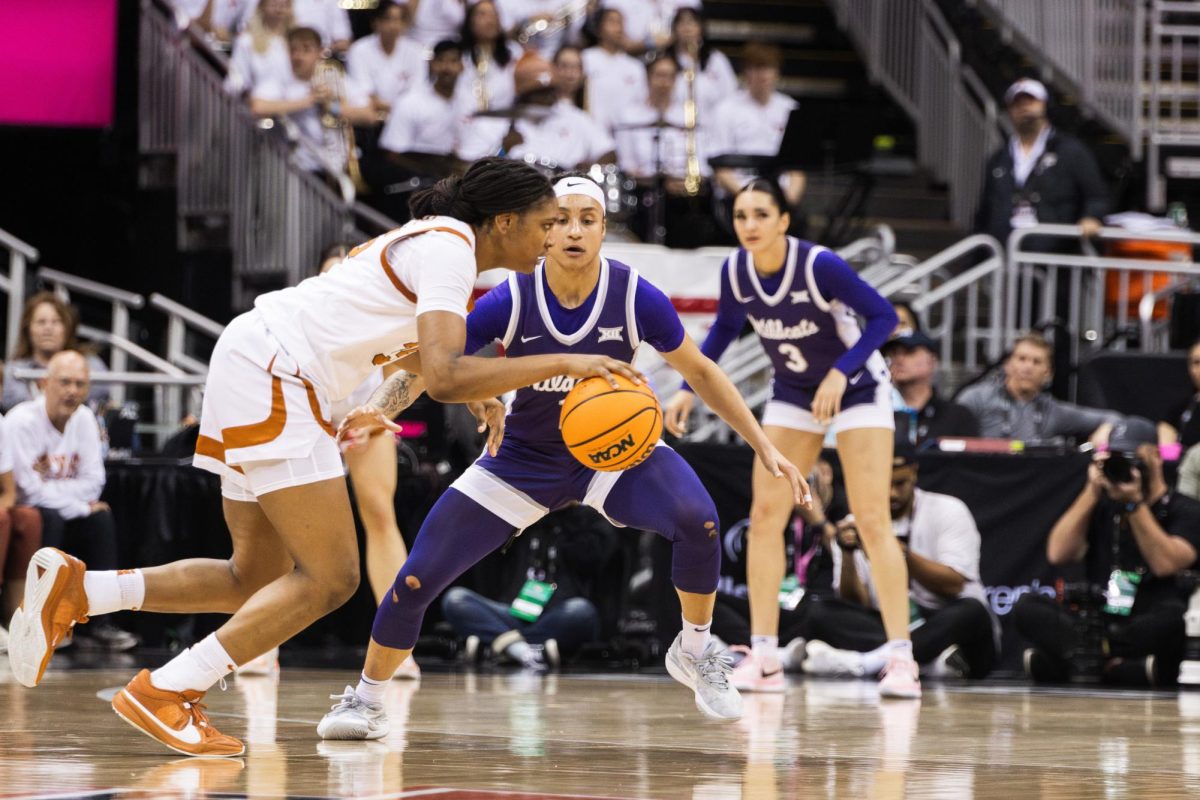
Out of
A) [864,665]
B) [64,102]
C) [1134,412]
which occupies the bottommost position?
[864,665]

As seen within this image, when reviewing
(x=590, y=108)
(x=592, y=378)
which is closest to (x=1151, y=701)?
(x=592, y=378)

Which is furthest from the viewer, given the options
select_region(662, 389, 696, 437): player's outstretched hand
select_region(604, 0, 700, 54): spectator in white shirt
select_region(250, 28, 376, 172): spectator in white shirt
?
select_region(604, 0, 700, 54): spectator in white shirt

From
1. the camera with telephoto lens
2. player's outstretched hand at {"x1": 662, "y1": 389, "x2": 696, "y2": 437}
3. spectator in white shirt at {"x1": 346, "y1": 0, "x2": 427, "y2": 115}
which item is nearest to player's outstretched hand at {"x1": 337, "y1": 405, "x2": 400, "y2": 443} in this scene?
player's outstretched hand at {"x1": 662, "y1": 389, "x2": 696, "y2": 437}

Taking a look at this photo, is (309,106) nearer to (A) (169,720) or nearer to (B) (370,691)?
(B) (370,691)

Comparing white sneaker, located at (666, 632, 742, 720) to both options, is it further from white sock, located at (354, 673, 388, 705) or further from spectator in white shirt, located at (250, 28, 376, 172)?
spectator in white shirt, located at (250, 28, 376, 172)

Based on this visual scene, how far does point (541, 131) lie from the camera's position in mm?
14203

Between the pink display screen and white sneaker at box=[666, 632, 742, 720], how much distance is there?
10077 millimetres

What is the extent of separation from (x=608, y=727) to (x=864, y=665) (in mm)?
3410

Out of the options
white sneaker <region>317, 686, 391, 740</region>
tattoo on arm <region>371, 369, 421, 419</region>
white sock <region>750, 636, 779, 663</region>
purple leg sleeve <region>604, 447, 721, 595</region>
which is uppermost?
tattoo on arm <region>371, 369, 421, 419</region>

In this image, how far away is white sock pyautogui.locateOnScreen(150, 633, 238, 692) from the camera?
5410mm

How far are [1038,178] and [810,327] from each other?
243 inches

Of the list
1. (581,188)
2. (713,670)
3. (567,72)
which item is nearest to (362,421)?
(581,188)

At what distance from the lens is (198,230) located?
14531 millimetres

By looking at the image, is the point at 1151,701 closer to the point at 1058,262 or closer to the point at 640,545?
the point at 640,545
